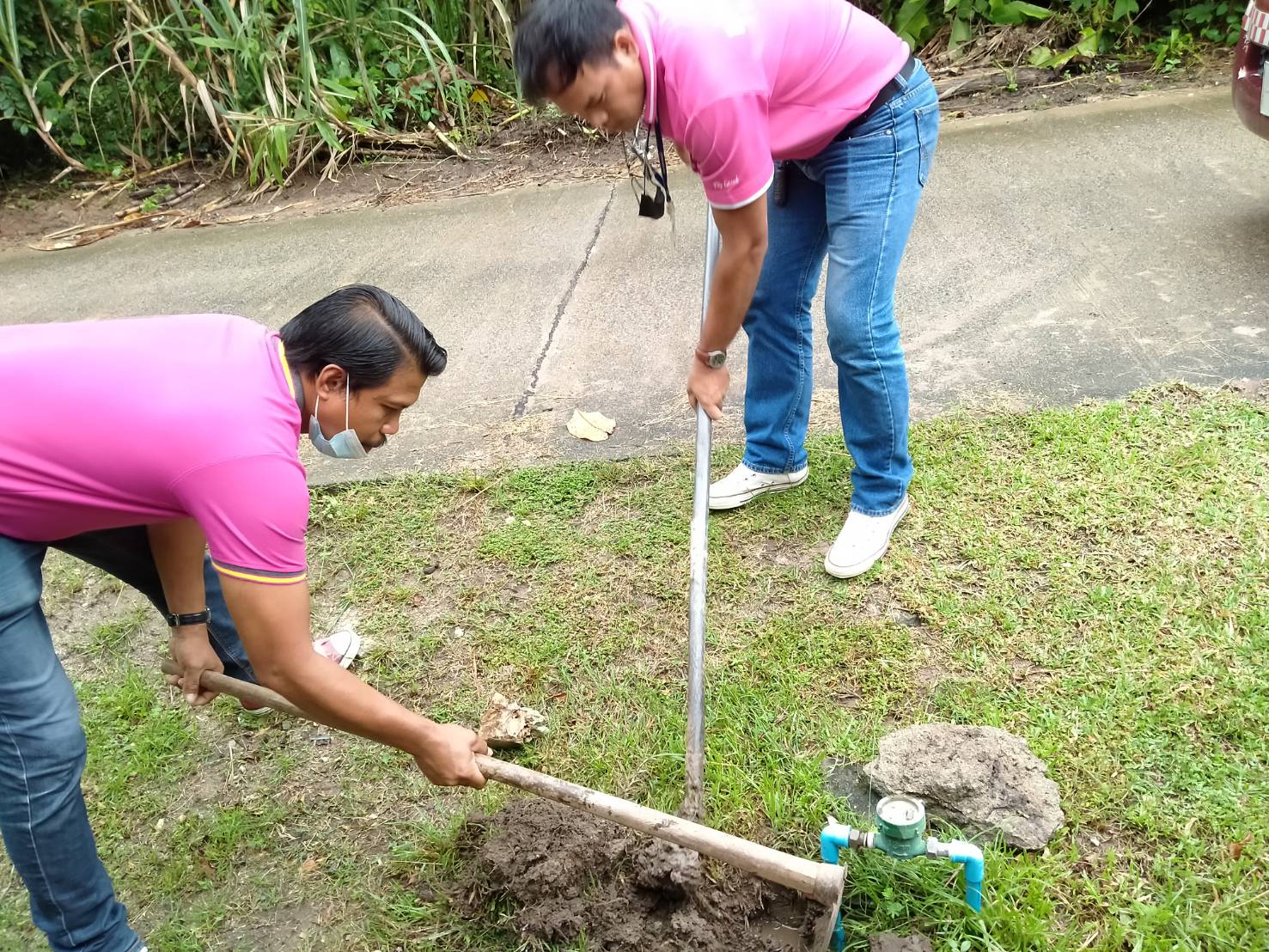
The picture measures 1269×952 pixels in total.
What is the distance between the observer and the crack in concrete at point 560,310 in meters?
3.95

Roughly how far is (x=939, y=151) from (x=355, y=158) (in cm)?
355

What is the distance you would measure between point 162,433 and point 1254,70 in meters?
3.97

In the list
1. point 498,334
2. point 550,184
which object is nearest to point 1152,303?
point 498,334

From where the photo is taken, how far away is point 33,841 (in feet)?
6.12

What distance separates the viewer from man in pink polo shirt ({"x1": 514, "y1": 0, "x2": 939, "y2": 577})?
202cm

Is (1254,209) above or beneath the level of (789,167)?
beneath

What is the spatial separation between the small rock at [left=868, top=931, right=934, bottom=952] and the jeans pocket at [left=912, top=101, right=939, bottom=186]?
1.74 metres

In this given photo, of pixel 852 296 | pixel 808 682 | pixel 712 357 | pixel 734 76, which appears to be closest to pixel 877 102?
pixel 852 296

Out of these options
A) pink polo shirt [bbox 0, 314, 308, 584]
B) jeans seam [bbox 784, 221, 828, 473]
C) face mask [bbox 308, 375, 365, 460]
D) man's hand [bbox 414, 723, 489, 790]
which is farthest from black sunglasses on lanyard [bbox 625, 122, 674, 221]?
man's hand [bbox 414, 723, 489, 790]

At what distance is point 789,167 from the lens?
268cm

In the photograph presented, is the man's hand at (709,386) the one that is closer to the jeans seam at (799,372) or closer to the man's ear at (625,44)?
the jeans seam at (799,372)

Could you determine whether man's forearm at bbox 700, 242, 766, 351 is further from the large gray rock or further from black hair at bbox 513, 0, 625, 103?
the large gray rock

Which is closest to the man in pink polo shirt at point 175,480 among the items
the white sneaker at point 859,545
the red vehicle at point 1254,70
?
the white sneaker at point 859,545

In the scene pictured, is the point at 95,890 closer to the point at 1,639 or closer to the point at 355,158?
the point at 1,639
